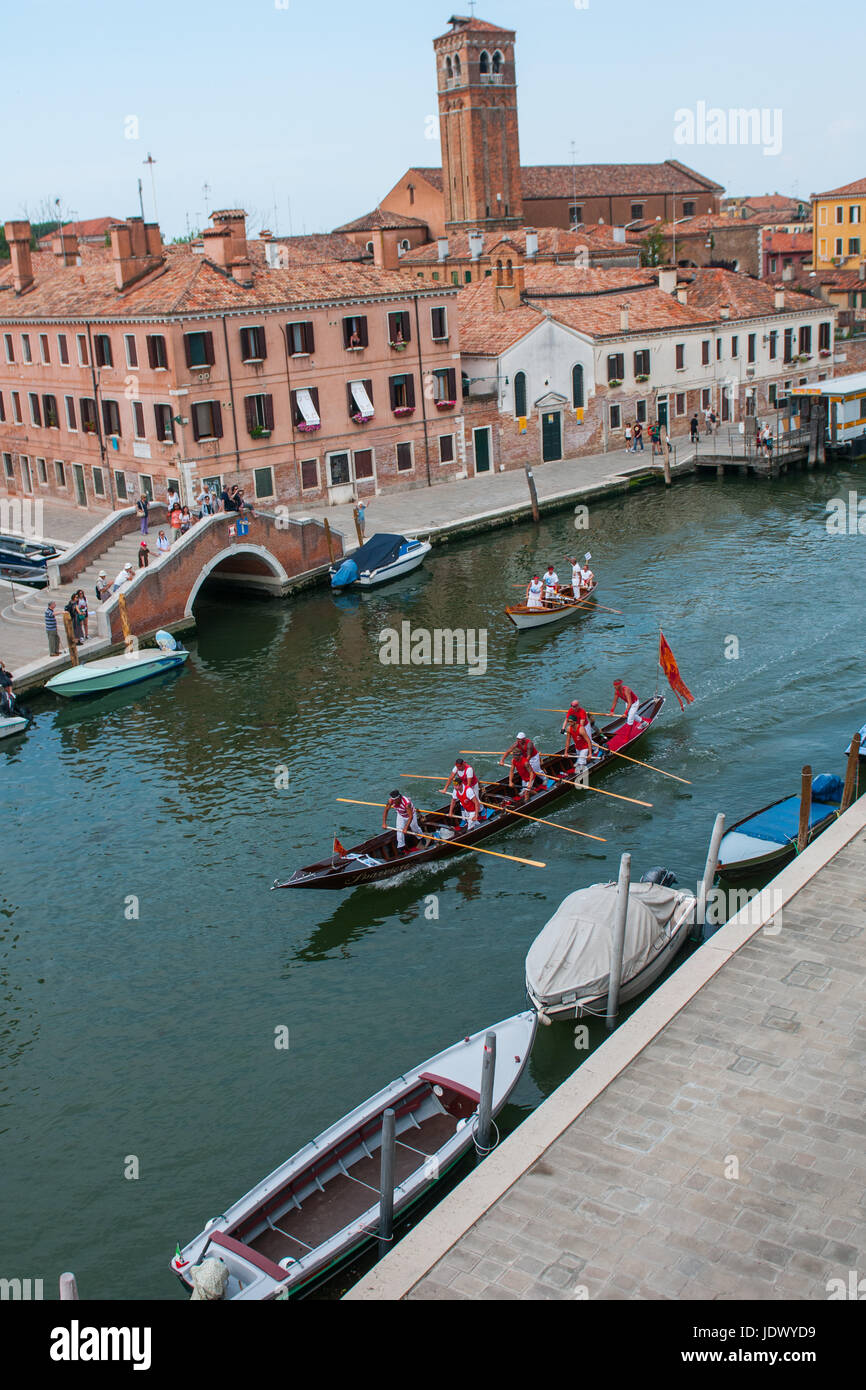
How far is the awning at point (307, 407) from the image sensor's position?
3994 cm

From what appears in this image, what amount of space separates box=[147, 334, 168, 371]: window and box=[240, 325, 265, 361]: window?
2375 millimetres

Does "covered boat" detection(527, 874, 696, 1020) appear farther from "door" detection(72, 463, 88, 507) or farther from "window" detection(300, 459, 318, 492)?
"door" detection(72, 463, 88, 507)

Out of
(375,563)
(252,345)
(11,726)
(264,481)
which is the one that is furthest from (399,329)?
(11,726)

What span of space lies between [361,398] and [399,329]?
300 cm

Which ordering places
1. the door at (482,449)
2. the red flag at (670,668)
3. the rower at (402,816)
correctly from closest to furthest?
the rower at (402,816), the red flag at (670,668), the door at (482,449)

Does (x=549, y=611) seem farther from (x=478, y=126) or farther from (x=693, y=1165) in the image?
(x=478, y=126)

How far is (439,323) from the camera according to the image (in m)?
44.0

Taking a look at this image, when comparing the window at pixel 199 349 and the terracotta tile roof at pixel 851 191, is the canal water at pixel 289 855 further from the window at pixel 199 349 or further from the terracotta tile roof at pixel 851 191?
the terracotta tile roof at pixel 851 191

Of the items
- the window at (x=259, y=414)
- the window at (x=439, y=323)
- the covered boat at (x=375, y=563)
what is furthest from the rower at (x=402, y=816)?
the window at (x=439, y=323)

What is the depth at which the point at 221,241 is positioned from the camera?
39.1 meters

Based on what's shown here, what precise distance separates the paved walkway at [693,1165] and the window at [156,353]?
28129 mm

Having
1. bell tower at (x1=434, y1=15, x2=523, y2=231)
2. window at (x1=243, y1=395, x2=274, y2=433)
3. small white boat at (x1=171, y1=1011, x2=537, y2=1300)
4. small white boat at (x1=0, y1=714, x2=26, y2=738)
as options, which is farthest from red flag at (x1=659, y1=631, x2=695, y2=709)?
bell tower at (x1=434, y1=15, x2=523, y2=231)
